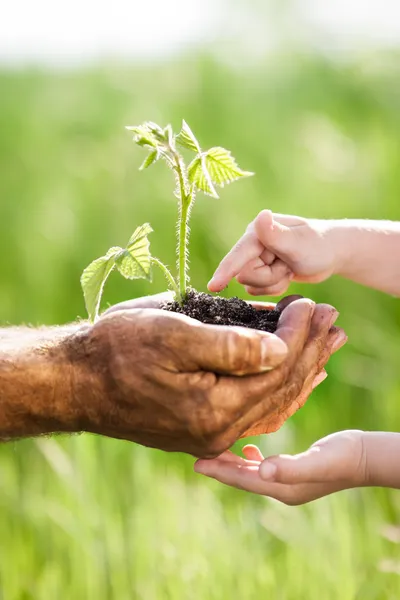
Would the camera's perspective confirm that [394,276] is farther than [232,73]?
No

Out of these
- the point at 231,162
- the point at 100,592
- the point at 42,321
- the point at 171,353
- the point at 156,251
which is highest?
the point at 231,162

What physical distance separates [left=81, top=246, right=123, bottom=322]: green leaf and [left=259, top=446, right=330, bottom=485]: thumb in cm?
39

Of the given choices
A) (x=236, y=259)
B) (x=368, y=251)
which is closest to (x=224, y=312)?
(x=236, y=259)

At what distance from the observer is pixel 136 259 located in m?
1.40

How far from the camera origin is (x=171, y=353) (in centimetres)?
134

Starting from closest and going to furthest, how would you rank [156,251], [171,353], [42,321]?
[171,353], [42,321], [156,251]

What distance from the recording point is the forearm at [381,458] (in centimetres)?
155

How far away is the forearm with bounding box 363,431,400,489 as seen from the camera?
1554mm

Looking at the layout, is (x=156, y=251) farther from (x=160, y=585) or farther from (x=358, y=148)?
(x=160, y=585)

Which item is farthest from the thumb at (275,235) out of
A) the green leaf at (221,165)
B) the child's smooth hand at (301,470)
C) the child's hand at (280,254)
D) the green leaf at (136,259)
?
the child's smooth hand at (301,470)

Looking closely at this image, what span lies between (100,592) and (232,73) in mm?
3276

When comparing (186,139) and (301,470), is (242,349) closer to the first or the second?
(301,470)

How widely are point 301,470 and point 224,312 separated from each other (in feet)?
1.03

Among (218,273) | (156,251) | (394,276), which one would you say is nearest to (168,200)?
(156,251)
